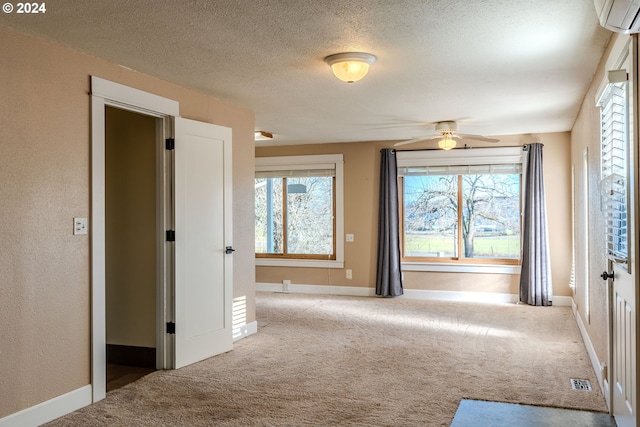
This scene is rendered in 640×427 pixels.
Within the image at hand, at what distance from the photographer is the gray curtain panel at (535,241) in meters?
7.20

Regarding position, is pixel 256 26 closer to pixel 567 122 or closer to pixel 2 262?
pixel 2 262

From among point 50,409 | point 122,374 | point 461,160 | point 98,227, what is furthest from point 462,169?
point 50,409

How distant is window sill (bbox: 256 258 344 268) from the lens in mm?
8336

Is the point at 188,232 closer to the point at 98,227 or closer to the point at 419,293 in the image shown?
the point at 98,227

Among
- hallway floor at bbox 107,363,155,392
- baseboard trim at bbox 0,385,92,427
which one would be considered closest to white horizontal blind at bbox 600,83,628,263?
baseboard trim at bbox 0,385,92,427

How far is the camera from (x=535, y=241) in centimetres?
723

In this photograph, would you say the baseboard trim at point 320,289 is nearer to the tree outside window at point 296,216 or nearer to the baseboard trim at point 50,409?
the tree outside window at point 296,216

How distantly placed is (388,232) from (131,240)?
13.6 ft

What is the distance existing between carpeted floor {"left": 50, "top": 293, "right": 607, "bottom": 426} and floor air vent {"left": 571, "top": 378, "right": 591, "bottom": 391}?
6 centimetres

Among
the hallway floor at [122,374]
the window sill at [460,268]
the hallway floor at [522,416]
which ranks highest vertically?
the window sill at [460,268]

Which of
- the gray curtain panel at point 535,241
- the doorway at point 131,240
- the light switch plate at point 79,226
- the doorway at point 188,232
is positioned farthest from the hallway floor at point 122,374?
the gray curtain panel at point 535,241

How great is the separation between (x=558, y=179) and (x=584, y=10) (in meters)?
4.82

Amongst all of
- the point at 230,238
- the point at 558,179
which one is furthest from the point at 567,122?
the point at 230,238

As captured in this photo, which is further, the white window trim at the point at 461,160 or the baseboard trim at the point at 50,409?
the white window trim at the point at 461,160
